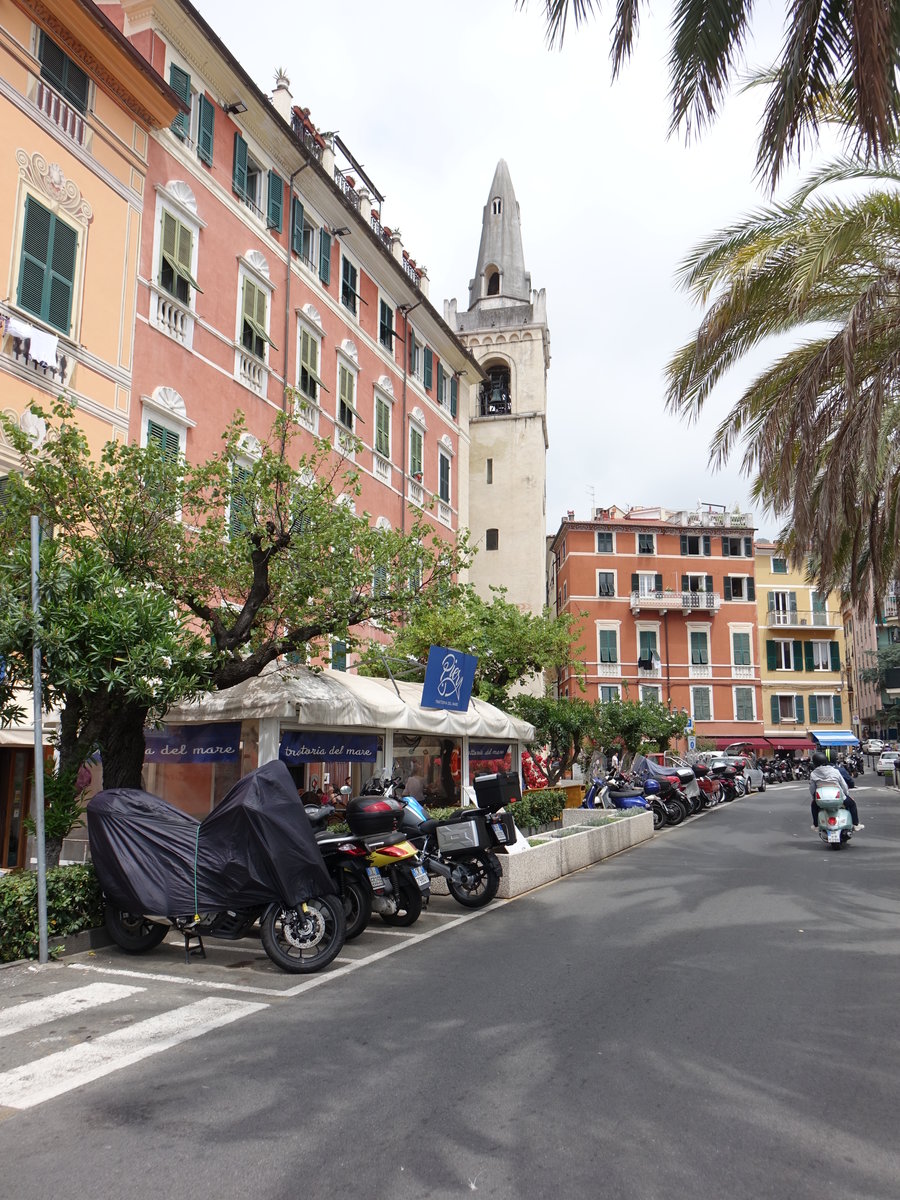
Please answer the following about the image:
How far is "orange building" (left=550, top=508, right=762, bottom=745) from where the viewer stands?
57.6 meters

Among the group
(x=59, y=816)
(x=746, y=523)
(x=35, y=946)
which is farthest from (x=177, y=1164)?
(x=746, y=523)

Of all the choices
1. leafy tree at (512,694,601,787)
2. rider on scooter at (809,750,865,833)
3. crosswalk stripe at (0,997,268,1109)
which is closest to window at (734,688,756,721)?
leafy tree at (512,694,601,787)

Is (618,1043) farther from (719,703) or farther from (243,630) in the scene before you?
(719,703)

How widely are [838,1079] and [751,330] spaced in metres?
10.7

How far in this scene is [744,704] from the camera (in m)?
58.1

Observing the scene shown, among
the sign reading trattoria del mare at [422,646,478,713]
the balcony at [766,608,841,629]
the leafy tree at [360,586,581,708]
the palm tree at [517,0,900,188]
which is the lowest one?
the sign reading trattoria del mare at [422,646,478,713]

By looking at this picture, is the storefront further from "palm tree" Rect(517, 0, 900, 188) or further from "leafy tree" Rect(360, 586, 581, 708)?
"palm tree" Rect(517, 0, 900, 188)

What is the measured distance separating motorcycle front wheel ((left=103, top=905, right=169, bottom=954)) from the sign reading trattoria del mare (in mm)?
7070

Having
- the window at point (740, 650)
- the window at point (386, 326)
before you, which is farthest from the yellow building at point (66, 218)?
the window at point (740, 650)

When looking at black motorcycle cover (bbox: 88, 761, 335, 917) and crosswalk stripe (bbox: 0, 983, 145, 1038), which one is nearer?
crosswalk stripe (bbox: 0, 983, 145, 1038)

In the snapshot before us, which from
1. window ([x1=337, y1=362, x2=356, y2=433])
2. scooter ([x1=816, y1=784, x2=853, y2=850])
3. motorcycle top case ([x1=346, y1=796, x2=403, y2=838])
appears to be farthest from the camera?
window ([x1=337, y1=362, x2=356, y2=433])

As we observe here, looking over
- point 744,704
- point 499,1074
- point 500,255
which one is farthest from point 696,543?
point 499,1074

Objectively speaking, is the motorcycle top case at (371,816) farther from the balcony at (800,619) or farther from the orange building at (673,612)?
the balcony at (800,619)

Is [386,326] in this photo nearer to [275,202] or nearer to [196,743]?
[275,202]
